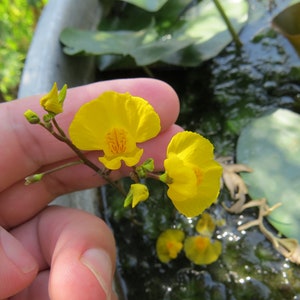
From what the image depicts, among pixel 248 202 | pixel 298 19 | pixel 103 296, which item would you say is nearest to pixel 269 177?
pixel 248 202

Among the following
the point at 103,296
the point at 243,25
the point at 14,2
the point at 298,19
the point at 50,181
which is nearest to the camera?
the point at 103,296

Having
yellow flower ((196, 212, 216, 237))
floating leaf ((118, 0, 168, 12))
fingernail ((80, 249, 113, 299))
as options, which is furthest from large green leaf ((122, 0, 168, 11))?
fingernail ((80, 249, 113, 299))

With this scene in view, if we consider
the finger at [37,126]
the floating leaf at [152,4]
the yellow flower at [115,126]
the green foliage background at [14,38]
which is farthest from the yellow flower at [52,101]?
the green foliage background at [14,38]

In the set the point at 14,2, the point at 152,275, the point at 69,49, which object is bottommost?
the point at 152,275

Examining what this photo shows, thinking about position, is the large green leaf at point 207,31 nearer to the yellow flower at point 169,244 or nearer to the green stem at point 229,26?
the green stem at point 229,26

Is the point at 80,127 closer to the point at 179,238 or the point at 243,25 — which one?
the point at 179,238

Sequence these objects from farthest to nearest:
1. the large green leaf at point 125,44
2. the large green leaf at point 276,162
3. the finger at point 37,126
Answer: the large green leaf at point 125,44 → the large green leaf at point 276,162 → the finger at point 37,126
